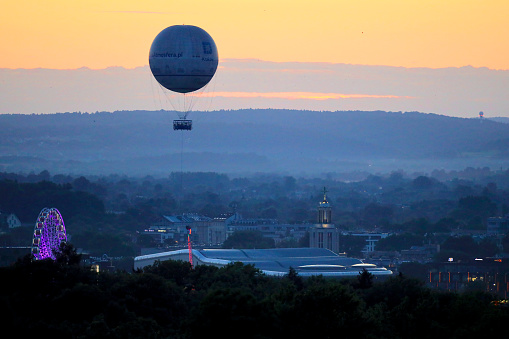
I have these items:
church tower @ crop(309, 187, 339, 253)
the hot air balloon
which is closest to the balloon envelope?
the hot air balloon

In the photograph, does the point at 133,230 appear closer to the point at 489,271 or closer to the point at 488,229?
the point at 488,229

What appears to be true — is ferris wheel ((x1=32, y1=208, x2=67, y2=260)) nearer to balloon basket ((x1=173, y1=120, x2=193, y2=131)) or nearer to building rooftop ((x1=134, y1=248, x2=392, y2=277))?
building rooftop ((x1=134, y1=248, x2=392, y2=277))

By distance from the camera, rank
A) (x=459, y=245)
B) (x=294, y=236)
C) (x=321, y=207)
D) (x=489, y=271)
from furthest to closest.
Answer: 1. (x=294, y=236)
2. (x=459, y=245)
3. (x=321, y=207)
4. (x=489, y=271)

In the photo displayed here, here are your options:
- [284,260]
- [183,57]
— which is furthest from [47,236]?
[284,260]

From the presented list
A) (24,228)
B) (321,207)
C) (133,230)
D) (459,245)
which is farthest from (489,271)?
(133,230)

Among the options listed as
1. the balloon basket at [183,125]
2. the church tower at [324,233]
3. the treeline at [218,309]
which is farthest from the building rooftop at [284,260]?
the treeline at [218,309]

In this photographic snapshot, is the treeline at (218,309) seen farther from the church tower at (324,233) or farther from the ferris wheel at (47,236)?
the church tower at (324,233)
